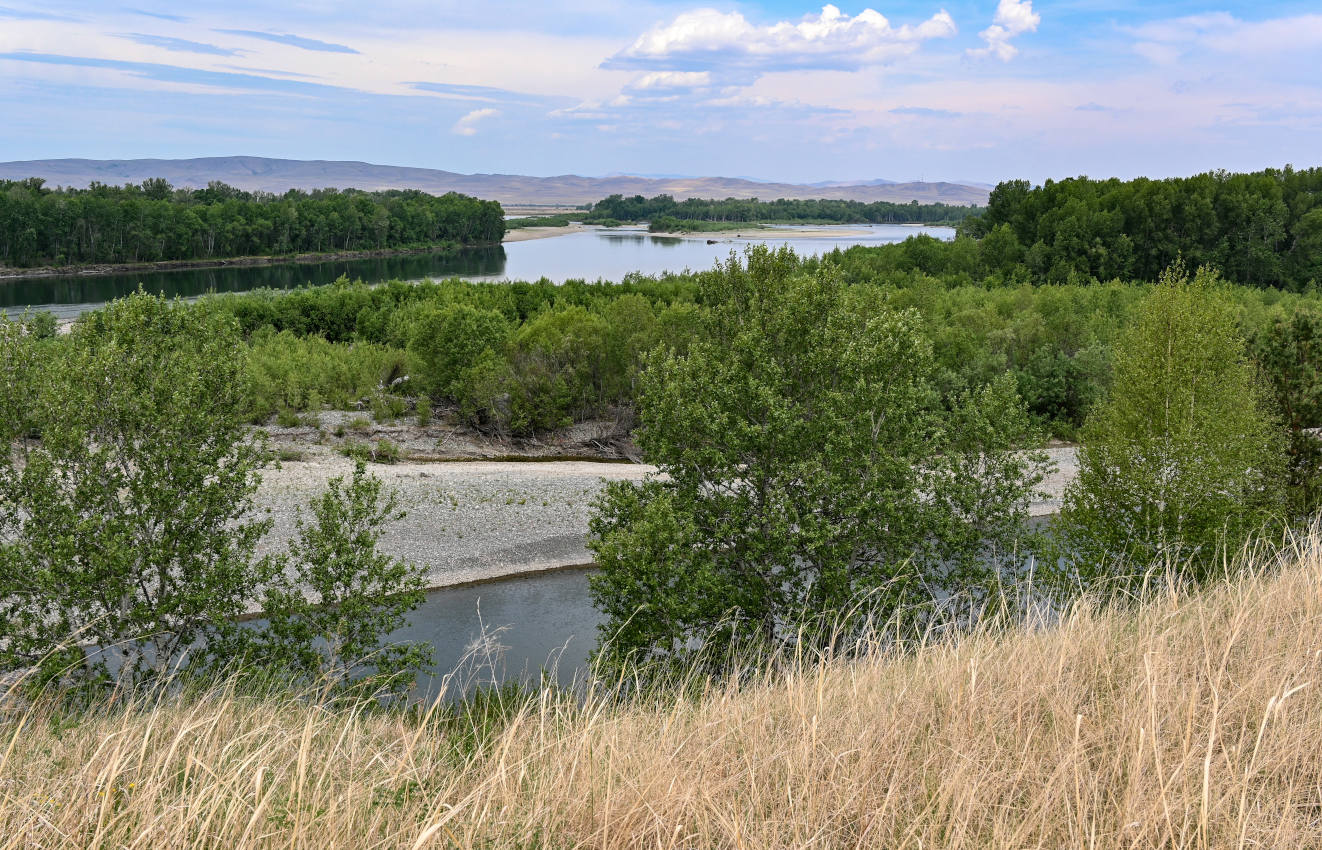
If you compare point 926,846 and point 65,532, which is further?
point 65,532

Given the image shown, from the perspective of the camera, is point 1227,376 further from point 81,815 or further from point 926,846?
point 81,815

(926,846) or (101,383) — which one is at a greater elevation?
(101,383)

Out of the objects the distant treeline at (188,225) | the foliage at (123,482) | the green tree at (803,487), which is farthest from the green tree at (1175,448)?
the distant treeline at (188,225)

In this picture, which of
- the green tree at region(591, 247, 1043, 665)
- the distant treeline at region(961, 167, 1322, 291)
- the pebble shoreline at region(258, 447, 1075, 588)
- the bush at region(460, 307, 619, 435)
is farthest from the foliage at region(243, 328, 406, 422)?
the distant treeline at region(961, 167, 1322, 291)

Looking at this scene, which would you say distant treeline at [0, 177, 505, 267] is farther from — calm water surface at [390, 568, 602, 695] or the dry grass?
the dry grass

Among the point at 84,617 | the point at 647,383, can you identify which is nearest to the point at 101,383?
the point at 84,617

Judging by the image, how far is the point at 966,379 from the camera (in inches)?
1969

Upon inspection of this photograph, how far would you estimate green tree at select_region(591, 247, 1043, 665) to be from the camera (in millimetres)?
17078

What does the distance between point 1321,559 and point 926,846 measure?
7423mm

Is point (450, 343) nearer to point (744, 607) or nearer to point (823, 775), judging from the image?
point (744, 607)

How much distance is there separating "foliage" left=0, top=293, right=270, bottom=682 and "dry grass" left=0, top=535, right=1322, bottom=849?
10.1 metres

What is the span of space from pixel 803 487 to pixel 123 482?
12675 millimetres

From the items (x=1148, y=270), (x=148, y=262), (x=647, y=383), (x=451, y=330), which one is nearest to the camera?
(x=647, y=383)

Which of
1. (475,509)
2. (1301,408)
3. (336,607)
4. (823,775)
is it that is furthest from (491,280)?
(823,775)
